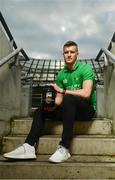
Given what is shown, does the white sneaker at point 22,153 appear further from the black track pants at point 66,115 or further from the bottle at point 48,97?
the bottle at point 48,97

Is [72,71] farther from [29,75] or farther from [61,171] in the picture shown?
[29,75]

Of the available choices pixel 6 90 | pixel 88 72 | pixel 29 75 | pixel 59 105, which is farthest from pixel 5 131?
pixel 29 75

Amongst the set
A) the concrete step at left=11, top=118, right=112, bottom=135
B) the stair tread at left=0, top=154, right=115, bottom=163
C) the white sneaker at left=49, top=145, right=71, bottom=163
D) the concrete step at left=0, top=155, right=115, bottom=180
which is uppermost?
the concrete step at left=11, top=118, right=112, bottom=135

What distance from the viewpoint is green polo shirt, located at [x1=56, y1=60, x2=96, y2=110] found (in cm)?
258

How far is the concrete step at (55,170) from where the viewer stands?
80.9 inches

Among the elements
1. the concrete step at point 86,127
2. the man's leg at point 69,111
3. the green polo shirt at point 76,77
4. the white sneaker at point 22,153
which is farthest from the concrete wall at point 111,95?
the white sneaker at point 22,153

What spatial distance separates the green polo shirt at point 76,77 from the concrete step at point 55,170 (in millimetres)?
730

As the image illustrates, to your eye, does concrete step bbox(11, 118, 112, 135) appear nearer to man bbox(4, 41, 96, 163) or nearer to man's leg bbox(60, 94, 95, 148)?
man bbox(4, 41, 96, 163)

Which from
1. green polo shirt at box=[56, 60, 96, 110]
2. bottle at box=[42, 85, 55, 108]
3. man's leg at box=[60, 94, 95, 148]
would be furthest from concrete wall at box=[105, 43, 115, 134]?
bottle at box=[42, 85, 55, 108]

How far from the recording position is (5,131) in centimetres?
282

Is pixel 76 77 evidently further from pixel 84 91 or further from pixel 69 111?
pixel 69 111

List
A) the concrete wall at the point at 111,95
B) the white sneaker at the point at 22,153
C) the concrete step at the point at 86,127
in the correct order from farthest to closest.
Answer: the concrete wall at the point at 111,95
the concrete step at the point at 86,127
the white sneaker at the point at 22,153

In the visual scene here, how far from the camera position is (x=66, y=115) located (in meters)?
2.31

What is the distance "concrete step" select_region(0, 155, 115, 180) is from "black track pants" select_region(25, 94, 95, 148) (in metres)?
0.23
